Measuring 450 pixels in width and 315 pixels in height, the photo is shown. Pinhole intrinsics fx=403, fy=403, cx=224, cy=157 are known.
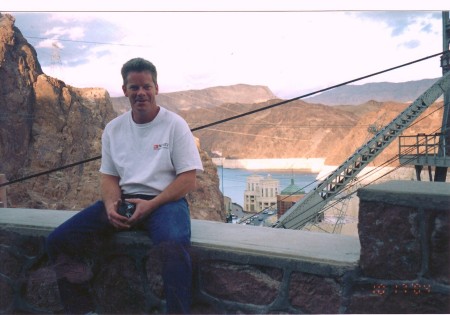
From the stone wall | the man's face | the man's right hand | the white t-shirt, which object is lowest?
the stone wall

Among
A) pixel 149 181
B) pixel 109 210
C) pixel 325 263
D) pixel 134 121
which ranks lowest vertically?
pixel 325 263

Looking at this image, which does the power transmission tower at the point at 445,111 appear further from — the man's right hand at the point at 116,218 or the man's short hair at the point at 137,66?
the man's right hand at the point at 116,218

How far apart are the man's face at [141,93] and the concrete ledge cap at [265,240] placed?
1.52 ft

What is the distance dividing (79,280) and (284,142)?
16.7 feet

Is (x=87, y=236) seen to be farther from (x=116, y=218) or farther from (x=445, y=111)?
(x=445, y=111)

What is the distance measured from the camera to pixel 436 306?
1012 millimetres

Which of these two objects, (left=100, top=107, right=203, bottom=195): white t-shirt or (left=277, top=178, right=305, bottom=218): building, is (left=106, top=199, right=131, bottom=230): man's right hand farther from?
(left=277, top=178, right=305, bottom=218): building

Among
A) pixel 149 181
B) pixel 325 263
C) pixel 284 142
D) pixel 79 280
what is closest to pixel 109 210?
pixel 149 181


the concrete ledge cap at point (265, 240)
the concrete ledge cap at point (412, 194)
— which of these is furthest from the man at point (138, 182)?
the concrete ledge cap at point (412, 194)

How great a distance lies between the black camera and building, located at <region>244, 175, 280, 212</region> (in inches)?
124

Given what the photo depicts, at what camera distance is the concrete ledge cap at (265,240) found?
46.0 inches

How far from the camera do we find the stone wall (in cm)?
102

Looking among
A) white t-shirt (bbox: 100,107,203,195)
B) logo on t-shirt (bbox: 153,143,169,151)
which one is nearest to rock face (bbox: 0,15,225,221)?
white t-shirt (bbox: 100,107,203,195)

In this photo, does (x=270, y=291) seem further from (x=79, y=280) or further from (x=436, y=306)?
(x=79, y=280)
